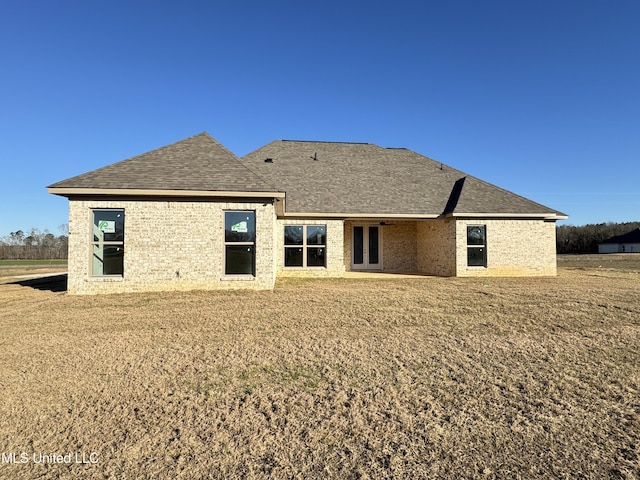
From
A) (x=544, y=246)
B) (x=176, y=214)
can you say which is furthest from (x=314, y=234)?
(x=544, y=246)

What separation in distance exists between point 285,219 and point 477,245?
339 inches

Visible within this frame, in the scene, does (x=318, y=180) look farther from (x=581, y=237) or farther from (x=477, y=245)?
(x=581, y=237)

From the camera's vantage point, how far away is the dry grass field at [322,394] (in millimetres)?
2740

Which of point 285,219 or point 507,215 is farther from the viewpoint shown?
point 285,219

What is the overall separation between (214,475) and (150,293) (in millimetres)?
9008

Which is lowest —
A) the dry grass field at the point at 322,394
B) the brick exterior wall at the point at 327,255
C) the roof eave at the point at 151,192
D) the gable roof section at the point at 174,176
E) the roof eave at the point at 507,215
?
the dry grass field at the point at 322,394

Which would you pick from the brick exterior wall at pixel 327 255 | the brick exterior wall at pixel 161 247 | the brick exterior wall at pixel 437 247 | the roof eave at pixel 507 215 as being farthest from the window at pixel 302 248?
the roof eave at pixel 507 215

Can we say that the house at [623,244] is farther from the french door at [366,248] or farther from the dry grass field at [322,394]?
the dry grass field at [322,394]

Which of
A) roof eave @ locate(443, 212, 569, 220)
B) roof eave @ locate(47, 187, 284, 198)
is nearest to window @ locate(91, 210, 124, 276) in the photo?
roof eave @ locate(47, 187, 284, 198)

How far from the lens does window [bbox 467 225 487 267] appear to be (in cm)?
1469

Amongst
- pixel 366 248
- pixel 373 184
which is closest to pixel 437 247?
pixel 366 248

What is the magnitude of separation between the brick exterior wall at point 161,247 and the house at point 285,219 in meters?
0.03

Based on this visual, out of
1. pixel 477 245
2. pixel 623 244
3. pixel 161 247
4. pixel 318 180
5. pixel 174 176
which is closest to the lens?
pixel 161 247

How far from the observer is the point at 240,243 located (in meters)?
11.0
